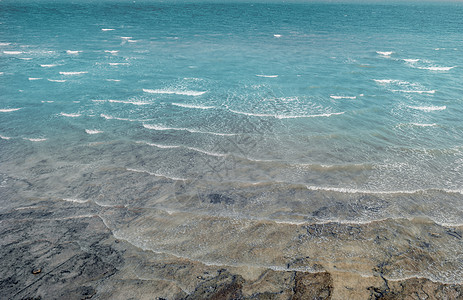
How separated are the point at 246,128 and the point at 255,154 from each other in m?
2.96

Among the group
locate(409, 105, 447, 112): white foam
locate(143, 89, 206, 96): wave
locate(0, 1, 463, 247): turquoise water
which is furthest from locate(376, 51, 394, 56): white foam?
locate(143, 89, 206, 96): wave

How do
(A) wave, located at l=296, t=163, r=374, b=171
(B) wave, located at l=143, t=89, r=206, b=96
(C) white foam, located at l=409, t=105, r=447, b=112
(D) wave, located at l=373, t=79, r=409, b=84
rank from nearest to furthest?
1. (A) wave, located at l=296, t=163, r=374, b=171
2. (C) white foam, located at l=409, t=105, r=447, b=112
3. (B) wave, located at l=143, t=89, r=206, b=96
4. (D) wave, located at l=373, t=79, r=409, b=84

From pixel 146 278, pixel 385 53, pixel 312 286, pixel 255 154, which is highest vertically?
pixel 385 53

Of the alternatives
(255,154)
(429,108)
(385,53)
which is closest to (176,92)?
(255,154)

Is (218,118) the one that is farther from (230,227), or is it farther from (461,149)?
(461,149)

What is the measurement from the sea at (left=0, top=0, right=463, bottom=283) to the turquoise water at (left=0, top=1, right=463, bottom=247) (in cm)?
9

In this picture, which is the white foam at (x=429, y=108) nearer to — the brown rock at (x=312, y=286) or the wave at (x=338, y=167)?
the wave at (x=338, y=167)

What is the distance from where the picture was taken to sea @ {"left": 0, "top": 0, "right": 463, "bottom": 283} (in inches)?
327

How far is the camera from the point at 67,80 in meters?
25.3

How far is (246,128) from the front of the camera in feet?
52.4

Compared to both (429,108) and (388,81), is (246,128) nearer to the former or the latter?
(429,108)

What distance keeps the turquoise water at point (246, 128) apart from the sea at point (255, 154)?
9cm

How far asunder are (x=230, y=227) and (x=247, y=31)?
50649 mm

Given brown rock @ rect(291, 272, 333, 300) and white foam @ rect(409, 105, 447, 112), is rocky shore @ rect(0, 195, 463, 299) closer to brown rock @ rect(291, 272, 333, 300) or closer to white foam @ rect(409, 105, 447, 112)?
brown rock @ rect(291, 272, 333, 300)
